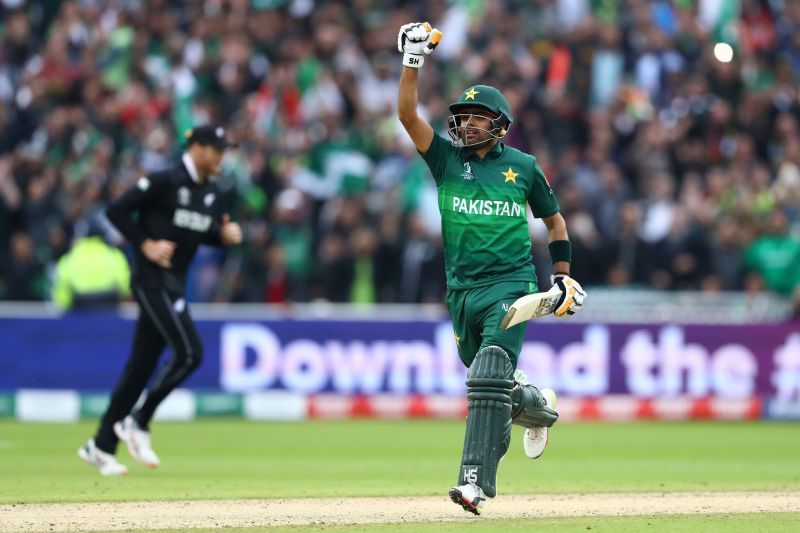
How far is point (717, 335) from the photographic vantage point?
1741 cm

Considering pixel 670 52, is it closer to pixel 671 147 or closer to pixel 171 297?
pixel 671 147

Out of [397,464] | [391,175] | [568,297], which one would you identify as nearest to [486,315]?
[568,297]

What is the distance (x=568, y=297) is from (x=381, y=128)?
38.1ft

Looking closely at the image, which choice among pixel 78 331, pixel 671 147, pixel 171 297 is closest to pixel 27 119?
pixel 78 331

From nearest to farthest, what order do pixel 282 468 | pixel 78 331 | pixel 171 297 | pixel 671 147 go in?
pixel 171 297, pixel 282 468, pixel 78 331, pixel 671 147

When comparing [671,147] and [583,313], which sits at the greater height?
[671,147]

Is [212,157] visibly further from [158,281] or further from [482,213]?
[482,213]

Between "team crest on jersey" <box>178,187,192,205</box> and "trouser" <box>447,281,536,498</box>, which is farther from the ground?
"team crest on jersey" <box>178,187,192,205</box>

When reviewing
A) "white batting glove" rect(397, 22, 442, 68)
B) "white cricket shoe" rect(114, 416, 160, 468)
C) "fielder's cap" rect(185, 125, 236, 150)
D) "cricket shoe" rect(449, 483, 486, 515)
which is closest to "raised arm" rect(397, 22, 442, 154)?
"white batting glove" rect(397, 22, 442, 68)

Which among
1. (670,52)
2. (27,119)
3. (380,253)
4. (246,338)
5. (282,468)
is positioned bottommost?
(282,468)

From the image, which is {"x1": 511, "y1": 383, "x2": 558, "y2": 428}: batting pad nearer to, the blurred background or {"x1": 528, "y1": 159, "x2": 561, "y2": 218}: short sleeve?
{"x1": 528, "y1": 159, "x2": 561, "y2": 218}: short sleeve

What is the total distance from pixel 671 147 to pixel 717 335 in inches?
123

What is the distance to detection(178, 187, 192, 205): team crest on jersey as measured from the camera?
10992 millimetres

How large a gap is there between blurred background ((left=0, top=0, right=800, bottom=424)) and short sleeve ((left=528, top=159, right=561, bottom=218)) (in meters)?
8.73
